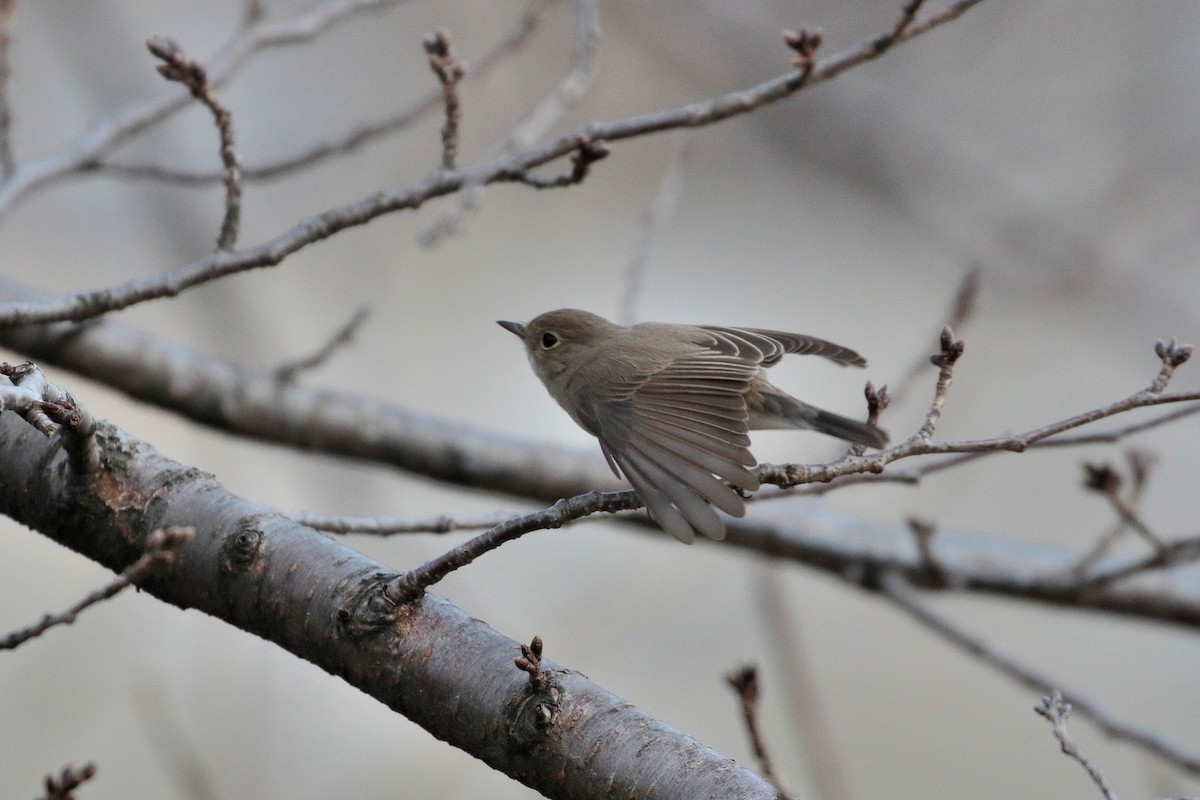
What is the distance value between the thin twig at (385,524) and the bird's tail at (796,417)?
2.92ft

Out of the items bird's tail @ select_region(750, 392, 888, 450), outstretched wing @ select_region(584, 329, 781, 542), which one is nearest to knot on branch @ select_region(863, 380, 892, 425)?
outstretched wing @ select_region(584, 329, 781, 542)

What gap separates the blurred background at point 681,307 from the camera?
465 centimetres

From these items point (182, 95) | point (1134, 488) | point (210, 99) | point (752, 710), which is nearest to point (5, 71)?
point (182, 95)

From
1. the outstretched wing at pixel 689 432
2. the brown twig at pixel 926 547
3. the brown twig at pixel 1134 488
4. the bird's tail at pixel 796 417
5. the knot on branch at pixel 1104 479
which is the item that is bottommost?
the outstretched wing at pixel 689 432

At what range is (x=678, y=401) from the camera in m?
2.21

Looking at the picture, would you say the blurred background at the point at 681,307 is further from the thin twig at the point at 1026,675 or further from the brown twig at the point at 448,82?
the brown twig at the point at 448,82

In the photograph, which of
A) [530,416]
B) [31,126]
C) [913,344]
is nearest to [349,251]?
[530,416]

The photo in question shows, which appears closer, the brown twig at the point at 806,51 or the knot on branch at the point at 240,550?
the knot on branch at the point at 240,550

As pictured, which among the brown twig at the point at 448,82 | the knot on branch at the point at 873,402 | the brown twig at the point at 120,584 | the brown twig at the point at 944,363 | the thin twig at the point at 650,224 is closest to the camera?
the brown twig at the point at 120,584

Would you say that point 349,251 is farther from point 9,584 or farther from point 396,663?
point 396,663

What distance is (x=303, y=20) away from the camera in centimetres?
289

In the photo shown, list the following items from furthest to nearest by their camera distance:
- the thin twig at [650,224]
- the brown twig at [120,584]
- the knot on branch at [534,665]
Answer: the thin twig at [650,224], the knot on branch at [534,665], the brown twig at [120,584]

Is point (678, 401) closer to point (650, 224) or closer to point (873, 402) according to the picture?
point (873, 402)

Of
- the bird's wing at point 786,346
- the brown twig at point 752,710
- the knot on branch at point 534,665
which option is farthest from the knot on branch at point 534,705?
the bird's wing at point 786,346
